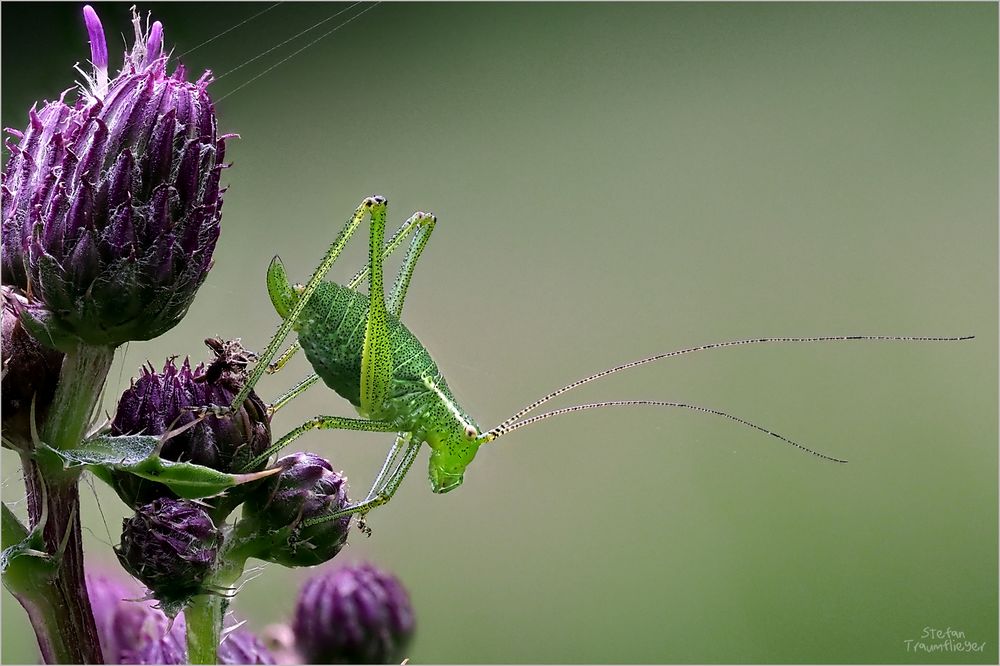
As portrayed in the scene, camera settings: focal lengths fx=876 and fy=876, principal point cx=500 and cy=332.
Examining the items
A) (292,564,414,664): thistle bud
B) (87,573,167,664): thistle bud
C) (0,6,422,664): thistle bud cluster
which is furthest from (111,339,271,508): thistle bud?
(292,564,414,664): thistle bud

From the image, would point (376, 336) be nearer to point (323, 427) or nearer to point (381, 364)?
point (381, 364)

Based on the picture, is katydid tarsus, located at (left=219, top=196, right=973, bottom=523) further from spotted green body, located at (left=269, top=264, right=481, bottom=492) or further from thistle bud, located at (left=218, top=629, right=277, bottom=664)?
thistle bud, located at (left=218, top=629, right=277, bottom=664)

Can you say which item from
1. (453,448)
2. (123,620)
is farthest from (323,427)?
(123,620)

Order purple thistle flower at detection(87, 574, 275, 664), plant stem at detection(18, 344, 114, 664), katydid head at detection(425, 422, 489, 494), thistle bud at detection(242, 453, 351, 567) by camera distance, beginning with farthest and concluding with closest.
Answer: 1. katydid head at detection(425, 422, 489, 494)
2. purple thistle flower at detection(87, 574, 275, 664)
3. thistle bud at detection(242, 453, 351, 567)
4. plant stem at detection(18, 344, 114, 664)

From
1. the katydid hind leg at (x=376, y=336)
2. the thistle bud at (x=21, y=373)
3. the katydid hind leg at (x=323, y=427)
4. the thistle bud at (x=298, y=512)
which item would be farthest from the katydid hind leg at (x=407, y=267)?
the thistle bud at (x=21, y=373)

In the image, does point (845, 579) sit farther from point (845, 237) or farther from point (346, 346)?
point (346, 346)

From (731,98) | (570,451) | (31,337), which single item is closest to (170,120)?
(31,337)
